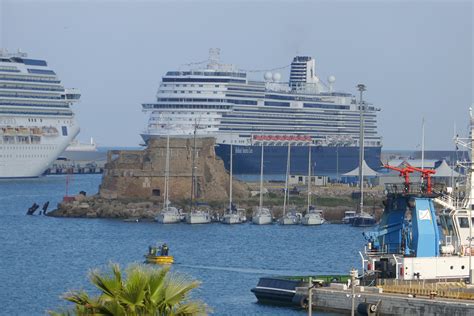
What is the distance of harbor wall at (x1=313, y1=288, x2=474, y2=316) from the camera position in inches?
1276

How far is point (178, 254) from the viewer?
62688 millimetres

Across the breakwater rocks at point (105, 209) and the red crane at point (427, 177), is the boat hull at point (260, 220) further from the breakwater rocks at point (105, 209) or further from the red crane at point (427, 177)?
the red crane at point (427, 177)

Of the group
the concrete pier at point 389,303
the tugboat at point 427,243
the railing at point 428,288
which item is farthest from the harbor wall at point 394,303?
the tugboat at point 427,243

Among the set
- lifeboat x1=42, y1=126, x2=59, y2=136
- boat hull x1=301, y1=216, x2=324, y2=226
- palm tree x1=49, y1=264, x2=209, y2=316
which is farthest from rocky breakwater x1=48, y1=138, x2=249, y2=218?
palm tree x1=49, y1=264, x2=209, y2=316

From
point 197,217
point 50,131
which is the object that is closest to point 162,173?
point 197,217

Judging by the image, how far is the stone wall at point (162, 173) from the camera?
92.0 m

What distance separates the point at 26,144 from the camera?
142m

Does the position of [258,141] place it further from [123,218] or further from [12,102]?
[123,218]

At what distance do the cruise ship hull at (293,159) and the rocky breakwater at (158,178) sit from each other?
49.9 metres

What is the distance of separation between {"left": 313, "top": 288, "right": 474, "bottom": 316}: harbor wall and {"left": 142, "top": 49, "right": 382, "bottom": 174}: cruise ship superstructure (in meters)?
109

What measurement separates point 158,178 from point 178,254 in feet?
96.5

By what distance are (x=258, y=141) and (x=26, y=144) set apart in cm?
2384

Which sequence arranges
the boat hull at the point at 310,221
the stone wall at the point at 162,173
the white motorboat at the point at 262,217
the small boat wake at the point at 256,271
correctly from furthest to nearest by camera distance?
the stone wall at the point at 162,173 < the white motorboat at the point at 262,217 < the boat hull at the point at 310,221 < the small boat wake at the point at 256,271

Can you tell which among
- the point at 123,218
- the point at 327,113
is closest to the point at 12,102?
the point at 327,113
